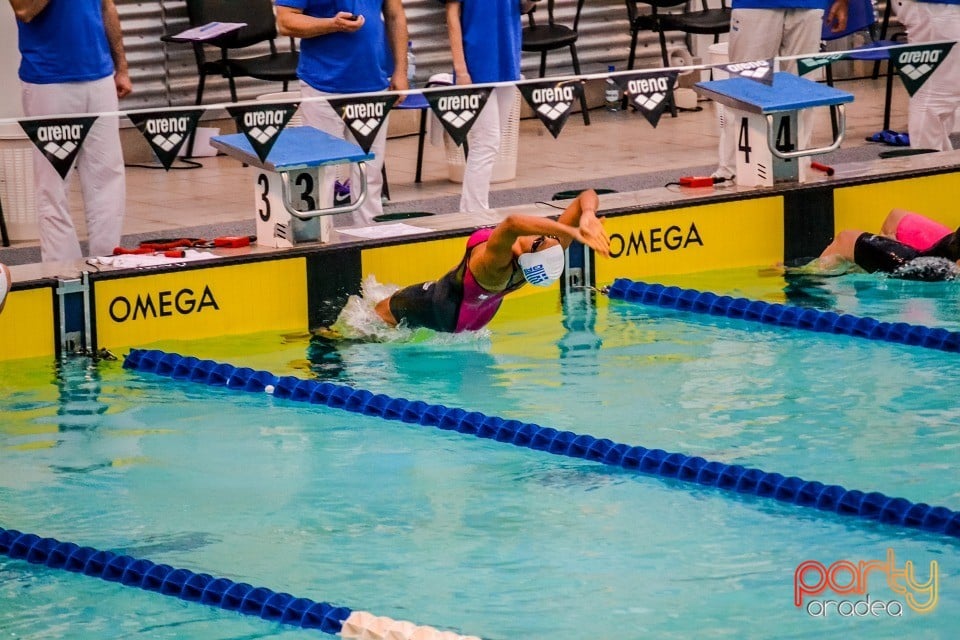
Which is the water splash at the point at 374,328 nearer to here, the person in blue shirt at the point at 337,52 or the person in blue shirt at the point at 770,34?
the person in blue shirt at the point at 337,52

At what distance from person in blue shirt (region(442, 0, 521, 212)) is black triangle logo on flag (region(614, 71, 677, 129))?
24.9 inches

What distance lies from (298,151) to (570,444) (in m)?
2.05

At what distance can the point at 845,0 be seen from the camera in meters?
8.22

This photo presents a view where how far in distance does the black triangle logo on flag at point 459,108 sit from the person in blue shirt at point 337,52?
0.35m

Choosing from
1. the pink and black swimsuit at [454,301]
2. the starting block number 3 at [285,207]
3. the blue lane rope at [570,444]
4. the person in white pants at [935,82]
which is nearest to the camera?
the blue lane rope at [570,444]

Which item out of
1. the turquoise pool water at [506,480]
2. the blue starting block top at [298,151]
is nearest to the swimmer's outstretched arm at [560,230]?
the turquoise pool water at [506,480]

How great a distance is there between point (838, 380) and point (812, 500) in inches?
50.7

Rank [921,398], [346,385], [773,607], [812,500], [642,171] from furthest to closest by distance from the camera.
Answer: [642,171]
[346,385]
[921,398]
[812,500]
[773,607]

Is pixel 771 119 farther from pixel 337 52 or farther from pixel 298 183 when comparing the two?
pixel 298 183

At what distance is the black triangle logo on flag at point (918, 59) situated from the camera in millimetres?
7535

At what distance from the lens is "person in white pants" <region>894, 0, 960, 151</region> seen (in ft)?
26.8

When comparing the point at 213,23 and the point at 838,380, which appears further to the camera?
the point at 213,23

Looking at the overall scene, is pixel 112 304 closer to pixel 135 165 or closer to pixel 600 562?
pixel 600 562

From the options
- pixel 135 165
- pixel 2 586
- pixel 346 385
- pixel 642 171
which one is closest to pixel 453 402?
pixel 346 385
